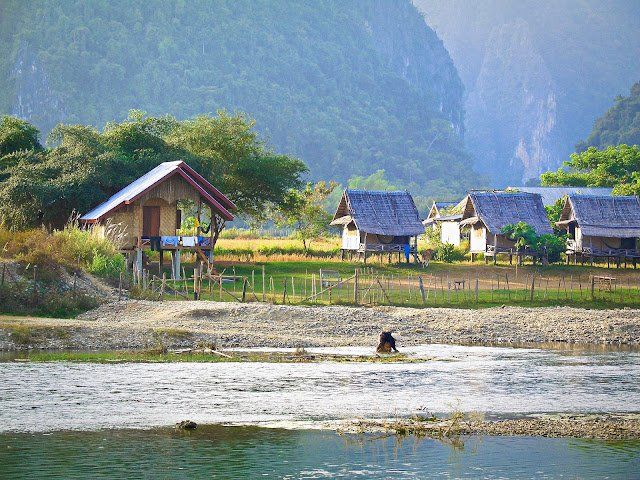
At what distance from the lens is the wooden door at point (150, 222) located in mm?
51781

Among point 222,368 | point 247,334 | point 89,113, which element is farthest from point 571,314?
point 89,113

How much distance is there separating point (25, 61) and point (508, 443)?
19049 cm

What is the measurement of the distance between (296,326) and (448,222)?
1835 inches

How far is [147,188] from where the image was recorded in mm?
49594

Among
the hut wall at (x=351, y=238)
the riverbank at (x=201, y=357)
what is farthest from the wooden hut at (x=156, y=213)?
the riverbank at (x=201, y=357)

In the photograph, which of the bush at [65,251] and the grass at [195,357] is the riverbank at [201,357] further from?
the bush at [65,251]

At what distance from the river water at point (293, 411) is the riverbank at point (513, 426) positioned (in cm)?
48

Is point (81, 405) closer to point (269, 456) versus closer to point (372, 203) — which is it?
point (269, 456)

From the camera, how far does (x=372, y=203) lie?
220 feet

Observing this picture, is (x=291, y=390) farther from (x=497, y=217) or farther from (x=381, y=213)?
(x=497, y=217)

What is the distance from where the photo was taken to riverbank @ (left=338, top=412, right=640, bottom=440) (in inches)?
805

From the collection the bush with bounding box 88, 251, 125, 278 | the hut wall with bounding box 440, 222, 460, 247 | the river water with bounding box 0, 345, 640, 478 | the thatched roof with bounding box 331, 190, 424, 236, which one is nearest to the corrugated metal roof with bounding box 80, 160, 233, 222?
the bush with bounding box 88, 251, 125, 278

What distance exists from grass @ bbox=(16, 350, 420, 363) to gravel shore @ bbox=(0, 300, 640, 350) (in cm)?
160

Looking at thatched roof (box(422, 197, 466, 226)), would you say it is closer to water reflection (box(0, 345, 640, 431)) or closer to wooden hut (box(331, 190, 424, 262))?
wooden hut (box(331, 190, 424, 262))
